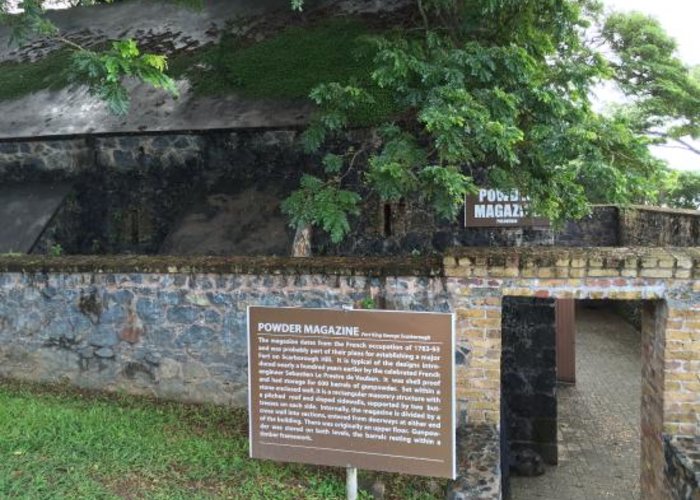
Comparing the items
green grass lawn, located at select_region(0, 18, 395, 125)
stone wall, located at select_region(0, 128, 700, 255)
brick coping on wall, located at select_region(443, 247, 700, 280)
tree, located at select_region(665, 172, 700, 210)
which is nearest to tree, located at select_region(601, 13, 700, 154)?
tree, located at select_region(665, 172, 700, 210)

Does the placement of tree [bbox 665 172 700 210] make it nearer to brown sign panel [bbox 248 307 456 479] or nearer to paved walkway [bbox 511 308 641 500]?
paved walkway [bbox 511 308 641 500]

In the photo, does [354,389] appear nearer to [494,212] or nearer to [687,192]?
[494,212]

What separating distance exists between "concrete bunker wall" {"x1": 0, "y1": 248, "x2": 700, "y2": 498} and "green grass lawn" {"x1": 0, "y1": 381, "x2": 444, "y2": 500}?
0.40 m

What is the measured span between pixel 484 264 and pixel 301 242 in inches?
126

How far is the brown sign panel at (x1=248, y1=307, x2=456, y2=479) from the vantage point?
3803mm

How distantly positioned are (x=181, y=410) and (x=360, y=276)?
213cm

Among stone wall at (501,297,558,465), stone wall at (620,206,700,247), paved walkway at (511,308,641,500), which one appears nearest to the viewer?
paved walkway at (511,308,641,500)

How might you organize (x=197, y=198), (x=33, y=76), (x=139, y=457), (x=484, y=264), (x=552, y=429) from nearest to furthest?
1. (x=484, y=264)
2. (x=139, y=457)
3. (x=552, y=429)
4. (x=197, y=198)
5. (x=33, y=76)

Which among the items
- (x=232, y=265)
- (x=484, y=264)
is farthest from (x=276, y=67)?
(x=484, y=264)

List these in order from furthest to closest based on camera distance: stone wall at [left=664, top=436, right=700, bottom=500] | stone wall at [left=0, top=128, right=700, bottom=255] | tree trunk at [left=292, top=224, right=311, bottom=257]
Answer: stone wall at [left=0, top=128, right=700, bottom=255], tree trunk at [left=292, top=224, right=311, bottom=257], stone wall at [left=664, top=436, right=700, bottom=500]

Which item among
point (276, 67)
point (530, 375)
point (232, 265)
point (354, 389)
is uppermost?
point (276, 67)

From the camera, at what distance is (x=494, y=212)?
8.12 m

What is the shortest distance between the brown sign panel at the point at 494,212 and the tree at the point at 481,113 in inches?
57.0

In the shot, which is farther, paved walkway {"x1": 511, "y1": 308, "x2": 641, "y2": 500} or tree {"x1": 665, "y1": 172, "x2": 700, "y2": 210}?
tree {"x1": 665, "y1": 172, "x2": 700, "y2": 210}
